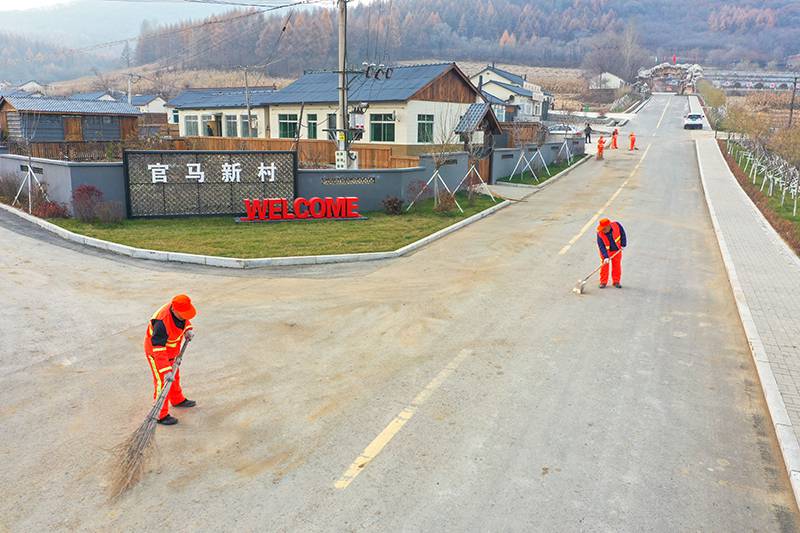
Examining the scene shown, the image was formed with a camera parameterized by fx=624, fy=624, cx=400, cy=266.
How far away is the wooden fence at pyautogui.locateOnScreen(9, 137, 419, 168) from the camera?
1098 inches

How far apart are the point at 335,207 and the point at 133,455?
45.6 ft

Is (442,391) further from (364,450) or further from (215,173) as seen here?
(215,173)

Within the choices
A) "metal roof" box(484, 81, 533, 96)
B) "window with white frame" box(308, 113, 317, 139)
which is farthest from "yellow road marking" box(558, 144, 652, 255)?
"metal roof" box(484, 81, 533, 96)

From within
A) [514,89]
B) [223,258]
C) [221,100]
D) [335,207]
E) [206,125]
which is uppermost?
[514,89]

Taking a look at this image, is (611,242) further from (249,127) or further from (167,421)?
(249,127)

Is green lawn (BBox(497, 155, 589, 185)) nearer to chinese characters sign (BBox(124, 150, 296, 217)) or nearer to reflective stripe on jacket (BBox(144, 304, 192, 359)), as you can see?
chinese characters sign (BBox(124, 150, 296, 217))

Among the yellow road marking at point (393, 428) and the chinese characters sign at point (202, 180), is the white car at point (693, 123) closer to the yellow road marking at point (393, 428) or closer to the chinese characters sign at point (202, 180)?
the chinese characters sign at point (202, 180)

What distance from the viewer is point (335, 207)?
19125 millimetres

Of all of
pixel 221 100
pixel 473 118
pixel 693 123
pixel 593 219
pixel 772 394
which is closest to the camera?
pixel 772 394

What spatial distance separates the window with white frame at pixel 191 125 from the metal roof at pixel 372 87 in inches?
438

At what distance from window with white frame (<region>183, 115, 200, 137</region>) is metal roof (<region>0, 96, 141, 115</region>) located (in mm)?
10194

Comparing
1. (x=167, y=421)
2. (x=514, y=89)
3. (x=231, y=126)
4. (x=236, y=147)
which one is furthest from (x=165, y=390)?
(x=514, y=89)

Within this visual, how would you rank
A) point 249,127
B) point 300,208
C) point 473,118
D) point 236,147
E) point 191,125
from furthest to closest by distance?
1. point 191,125
2. point 249,127
3. point 236,147
4. point 473,118
5. point 300,208

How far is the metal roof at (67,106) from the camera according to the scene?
31.7 metres
